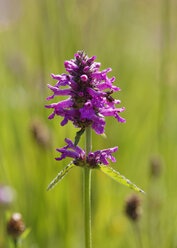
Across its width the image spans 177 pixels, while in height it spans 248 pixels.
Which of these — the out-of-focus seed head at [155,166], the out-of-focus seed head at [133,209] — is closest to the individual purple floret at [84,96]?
the out-of-focus seed head at [133,209]

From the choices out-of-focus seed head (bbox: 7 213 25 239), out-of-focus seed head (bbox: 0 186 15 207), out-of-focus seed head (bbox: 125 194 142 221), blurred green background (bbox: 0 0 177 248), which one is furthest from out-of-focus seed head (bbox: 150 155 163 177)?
out-of-focus seed head (bbox: 7 213 25 239)

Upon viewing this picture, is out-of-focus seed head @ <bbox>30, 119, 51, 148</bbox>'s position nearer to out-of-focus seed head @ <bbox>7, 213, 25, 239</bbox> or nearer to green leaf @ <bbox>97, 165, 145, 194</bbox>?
out-of-focus seed head @ <bbox>7, 213, 25, 239</bbox>

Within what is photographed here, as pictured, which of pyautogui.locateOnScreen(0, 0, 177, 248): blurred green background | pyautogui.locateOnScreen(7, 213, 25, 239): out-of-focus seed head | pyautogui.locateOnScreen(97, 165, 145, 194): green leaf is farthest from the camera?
pyautogui.locateOnScreen(0, 0, 177, 248): blurred green background

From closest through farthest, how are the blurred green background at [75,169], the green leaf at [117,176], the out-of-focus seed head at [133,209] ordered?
the green leaf at [117,176] < the out-of-focus seed head at [133,209] < the blurred green background at [75,169]

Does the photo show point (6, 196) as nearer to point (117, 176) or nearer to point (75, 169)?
point (75, 169)

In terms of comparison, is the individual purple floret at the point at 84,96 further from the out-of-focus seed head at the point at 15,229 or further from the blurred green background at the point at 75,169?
the blurred green background at the point at 75,169

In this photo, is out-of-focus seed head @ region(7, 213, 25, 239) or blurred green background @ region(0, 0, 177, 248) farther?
blurred green background @ region(0, 0, 177, 248)

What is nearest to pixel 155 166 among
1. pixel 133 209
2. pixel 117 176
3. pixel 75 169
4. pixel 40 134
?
pixel 133 209

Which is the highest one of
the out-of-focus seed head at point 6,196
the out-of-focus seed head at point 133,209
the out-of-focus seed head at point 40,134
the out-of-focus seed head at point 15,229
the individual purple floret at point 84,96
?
the individual purple floret at point 84,96

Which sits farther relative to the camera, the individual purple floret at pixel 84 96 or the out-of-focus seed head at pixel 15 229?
the out-of-focus seed head at pixel 15 229
